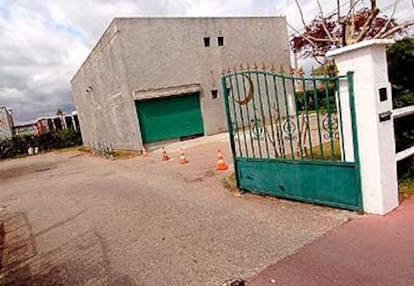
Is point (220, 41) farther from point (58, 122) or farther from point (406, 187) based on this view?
point (58, 122)

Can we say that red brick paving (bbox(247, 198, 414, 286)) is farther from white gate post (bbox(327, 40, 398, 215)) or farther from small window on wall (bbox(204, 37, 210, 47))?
small window on wall (bbox(204, 37, 210, 47))

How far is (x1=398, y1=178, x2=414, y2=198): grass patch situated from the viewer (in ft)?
16.3

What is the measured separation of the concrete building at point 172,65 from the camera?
17.0 meters

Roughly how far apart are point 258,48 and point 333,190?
17.3 meters

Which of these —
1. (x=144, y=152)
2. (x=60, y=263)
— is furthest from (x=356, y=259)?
(x=144, y=152)

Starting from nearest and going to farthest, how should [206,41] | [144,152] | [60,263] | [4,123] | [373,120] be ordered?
[373,120], [60,263], [144,152], [206,41], [4,123]

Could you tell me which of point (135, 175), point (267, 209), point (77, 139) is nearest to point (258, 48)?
point (135, 175)

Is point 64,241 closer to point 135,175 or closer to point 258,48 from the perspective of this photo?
point 135,175

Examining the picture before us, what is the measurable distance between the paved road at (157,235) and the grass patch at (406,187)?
1068mm

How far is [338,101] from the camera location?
4645mm

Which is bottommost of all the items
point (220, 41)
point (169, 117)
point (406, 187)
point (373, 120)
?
point (406, 187)

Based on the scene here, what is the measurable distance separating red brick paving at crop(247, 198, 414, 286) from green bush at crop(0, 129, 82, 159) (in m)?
37.5

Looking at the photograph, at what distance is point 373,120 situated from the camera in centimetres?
419

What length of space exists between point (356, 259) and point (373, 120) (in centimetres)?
174
